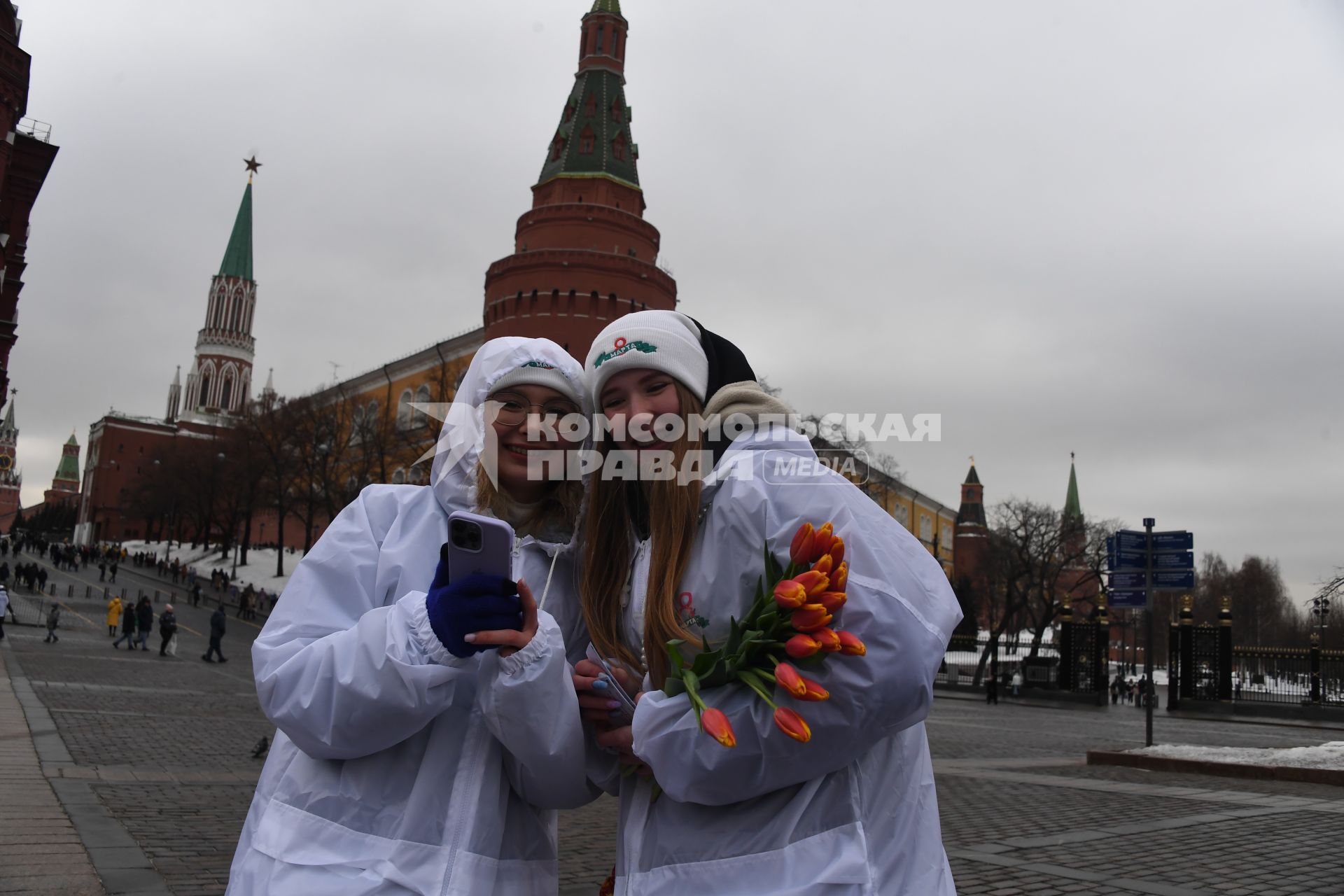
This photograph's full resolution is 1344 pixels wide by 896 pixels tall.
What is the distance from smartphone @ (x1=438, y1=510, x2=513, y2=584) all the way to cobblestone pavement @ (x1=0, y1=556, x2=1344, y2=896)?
4469mm

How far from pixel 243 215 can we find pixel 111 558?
65059mm

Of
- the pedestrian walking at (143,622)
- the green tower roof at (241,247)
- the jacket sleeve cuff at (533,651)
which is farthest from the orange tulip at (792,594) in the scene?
the green tower roof at (241,247)

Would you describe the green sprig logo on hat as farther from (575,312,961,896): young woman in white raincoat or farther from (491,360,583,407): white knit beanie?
(491,360,583,407): white knit beanie

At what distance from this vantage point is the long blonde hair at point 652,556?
7.40ft

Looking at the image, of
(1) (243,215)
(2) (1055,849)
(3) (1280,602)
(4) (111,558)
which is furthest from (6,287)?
(3) (1280,602)

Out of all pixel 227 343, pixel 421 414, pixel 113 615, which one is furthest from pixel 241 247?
pixel 113 615

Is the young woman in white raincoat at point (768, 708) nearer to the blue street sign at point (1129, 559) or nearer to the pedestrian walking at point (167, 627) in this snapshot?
the blue street sign at point (1129, 559)

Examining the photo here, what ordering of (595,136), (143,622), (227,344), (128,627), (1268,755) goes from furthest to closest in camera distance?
(227,344)
(595,136)
(143,622)
(128,627)
(1268,755)

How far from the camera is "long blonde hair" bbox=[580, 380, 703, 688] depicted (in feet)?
7.40

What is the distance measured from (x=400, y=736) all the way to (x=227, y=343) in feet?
423

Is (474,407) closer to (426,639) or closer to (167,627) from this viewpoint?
(426,639)

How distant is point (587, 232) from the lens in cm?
5266

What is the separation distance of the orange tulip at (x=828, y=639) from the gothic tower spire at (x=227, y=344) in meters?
126

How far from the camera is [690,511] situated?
229 cm
